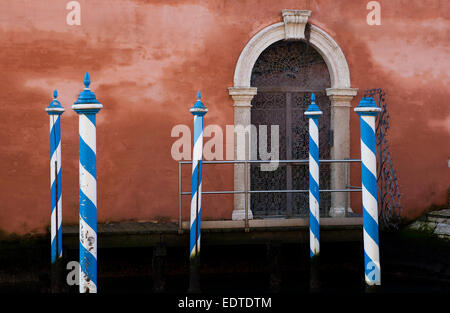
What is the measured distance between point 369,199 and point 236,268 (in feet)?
10.6

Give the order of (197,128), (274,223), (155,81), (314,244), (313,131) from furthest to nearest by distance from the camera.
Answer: (155,81) → (274,223) → (313,131) → (314,244) → (197,128)

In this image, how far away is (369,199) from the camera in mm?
3795

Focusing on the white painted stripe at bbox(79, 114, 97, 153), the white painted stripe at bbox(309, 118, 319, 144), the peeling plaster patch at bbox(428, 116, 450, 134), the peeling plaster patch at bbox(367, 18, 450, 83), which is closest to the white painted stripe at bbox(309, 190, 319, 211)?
the white painted stripe at bbox(309, 118, 319, 144)

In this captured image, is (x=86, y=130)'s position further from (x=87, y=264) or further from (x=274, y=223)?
(x=274, y=223)

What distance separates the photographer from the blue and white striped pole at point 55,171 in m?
5.37

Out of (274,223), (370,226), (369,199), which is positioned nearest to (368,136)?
Result: (369,199)

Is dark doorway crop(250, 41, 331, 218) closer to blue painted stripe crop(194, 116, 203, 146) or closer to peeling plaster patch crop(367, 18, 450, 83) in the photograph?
peeling plaster patch crop(367, 18, 450, 83)

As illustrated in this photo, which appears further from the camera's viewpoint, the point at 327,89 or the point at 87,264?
the point at 327,89

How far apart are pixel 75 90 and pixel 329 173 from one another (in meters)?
3.74

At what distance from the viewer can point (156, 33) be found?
7.02 meters

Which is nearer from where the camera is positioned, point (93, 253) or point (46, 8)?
point (93, 253)

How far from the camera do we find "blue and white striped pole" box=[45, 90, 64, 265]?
211 inches
